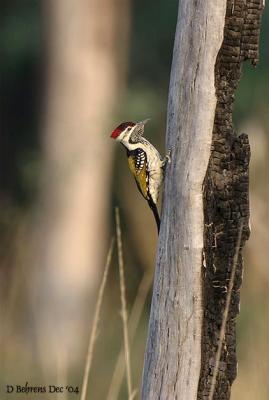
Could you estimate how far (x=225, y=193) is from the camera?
130 inches

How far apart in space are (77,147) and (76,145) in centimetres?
3

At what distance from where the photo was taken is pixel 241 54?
3.28 m

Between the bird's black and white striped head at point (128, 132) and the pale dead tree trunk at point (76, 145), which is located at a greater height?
the bird's black and white striped head at point (128, 132)

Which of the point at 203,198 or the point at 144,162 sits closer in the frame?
the point at 203,198

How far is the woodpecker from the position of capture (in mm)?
3938

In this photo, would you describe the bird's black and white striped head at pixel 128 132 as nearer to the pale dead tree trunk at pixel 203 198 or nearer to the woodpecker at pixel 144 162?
the woodpecker at pixel 144 162

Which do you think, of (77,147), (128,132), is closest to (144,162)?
(128,132)

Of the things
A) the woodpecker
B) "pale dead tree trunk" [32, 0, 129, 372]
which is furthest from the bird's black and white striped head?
"pale dead tree trunk" [32, 0, 129, 372]

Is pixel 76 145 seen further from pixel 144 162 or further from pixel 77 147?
pixel 144 162

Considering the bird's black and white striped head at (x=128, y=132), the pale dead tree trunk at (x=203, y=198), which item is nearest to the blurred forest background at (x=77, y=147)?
the bird's black and white striped head at (x=128, y=132)

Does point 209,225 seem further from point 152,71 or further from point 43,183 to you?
point 152,71

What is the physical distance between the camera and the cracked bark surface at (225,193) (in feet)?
10.7

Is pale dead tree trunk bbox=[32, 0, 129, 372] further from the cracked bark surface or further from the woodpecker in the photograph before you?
the cracked bark surface

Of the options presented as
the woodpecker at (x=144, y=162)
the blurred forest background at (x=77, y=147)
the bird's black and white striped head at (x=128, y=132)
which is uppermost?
the bird's black and white striped head at (x=128, y=132)
